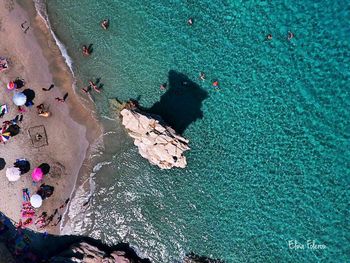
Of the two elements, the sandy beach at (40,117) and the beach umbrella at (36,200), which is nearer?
the beach umbrella at (36,200)

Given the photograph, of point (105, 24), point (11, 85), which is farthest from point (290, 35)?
point (11, 85)

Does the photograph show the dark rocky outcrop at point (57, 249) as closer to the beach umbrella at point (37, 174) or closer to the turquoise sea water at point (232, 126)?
the turquoise sea water at point (232, 126)

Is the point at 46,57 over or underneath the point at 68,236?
over

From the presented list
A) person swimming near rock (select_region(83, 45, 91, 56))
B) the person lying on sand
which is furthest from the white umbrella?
person swimming near rock (select_region(83, 45, 91, 56))

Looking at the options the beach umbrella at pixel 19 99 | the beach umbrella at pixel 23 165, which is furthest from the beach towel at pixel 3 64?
the beach umbrella at pixel 23 165

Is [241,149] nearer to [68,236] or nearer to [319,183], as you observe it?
[319,183]

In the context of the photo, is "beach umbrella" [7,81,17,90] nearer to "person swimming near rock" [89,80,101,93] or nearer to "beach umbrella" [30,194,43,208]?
"person swimming near rock" [89,80,101,93]

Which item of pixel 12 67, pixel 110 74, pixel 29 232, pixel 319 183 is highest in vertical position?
pixel 319 183

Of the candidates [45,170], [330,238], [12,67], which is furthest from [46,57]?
[330,238]
